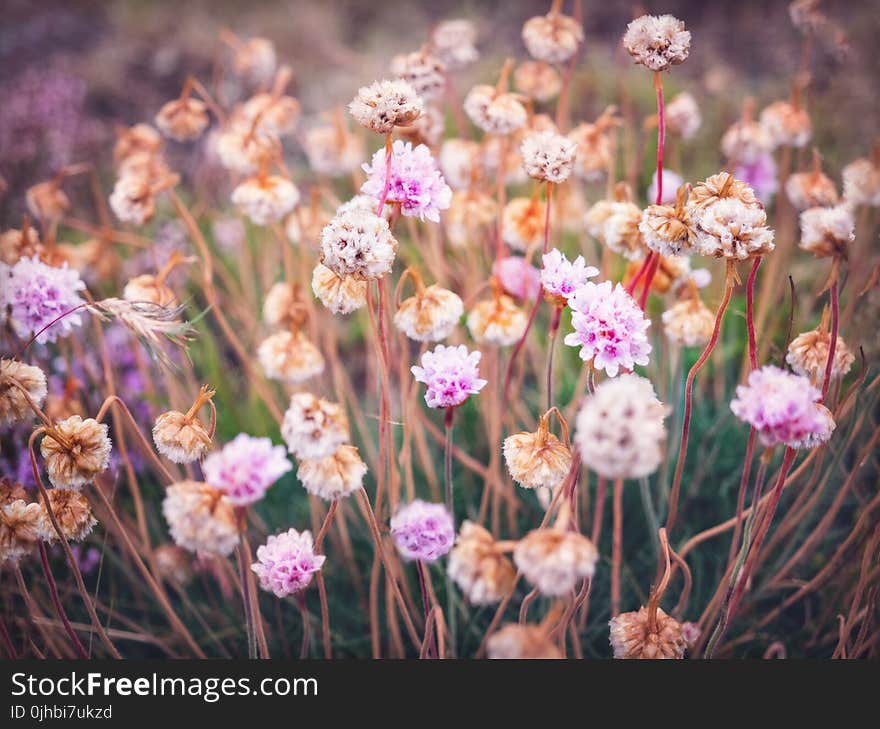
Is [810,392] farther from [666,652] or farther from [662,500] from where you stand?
[662,500]

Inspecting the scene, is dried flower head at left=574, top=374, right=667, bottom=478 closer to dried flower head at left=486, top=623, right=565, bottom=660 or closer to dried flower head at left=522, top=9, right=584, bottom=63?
dried flower head at left=486, top=623, right=565, bottom=660

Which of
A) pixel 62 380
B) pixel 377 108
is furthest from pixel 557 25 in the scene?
pixel 62 380

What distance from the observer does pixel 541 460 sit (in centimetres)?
60

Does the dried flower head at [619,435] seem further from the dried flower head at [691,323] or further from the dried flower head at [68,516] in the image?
the dried flower head at [68,516]

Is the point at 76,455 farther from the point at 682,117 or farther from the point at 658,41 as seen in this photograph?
the point at 682,117

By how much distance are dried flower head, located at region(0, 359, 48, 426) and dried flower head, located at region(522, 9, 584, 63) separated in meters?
0.60

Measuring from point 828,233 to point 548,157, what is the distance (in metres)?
0.24

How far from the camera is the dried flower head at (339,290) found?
24.6 inches

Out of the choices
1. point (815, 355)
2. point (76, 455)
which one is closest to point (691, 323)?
point (815, 355)

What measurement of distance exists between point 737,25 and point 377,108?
Answer: 5.61 feet

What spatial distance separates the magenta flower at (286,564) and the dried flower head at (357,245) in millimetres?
227

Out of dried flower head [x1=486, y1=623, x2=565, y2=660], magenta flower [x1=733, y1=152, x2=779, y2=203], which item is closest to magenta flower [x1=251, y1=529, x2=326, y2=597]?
dried flower head [x1=486, y1=623, x2=565, y2=660]

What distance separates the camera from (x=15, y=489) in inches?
26.0

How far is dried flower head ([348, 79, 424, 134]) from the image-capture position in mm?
600
